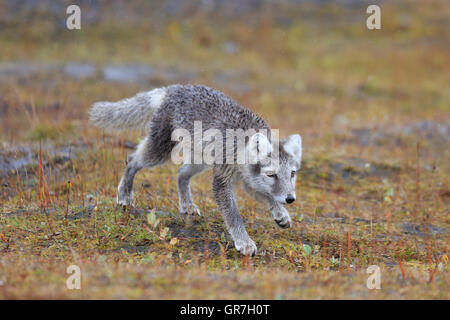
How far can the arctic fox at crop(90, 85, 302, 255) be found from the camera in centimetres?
574

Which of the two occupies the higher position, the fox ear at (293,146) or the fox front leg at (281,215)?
the fox ear at (293,146)

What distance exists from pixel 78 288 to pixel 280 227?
10.0ft

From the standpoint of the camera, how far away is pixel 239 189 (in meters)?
7.80

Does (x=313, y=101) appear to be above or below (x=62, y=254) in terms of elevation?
above

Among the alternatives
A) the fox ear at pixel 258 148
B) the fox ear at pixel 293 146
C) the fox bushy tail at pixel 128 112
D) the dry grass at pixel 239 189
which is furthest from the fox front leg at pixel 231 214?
the fox bushy tail at pixel 128 112

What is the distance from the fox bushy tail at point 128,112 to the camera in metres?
7.08

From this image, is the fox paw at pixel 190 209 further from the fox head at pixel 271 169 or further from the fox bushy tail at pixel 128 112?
the fox bushy tail at pixel 128 112

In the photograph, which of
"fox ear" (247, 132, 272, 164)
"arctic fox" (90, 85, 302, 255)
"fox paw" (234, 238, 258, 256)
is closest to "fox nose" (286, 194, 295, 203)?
"arctic fox" (90, 85, 302, 255)

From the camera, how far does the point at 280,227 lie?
6430 mm

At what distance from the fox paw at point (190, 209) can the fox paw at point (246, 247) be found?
3.66 feet

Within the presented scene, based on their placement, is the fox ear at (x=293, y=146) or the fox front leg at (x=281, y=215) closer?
the fox ear at (x=293, y=146)

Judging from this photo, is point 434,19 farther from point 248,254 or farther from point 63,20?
point 248,254
